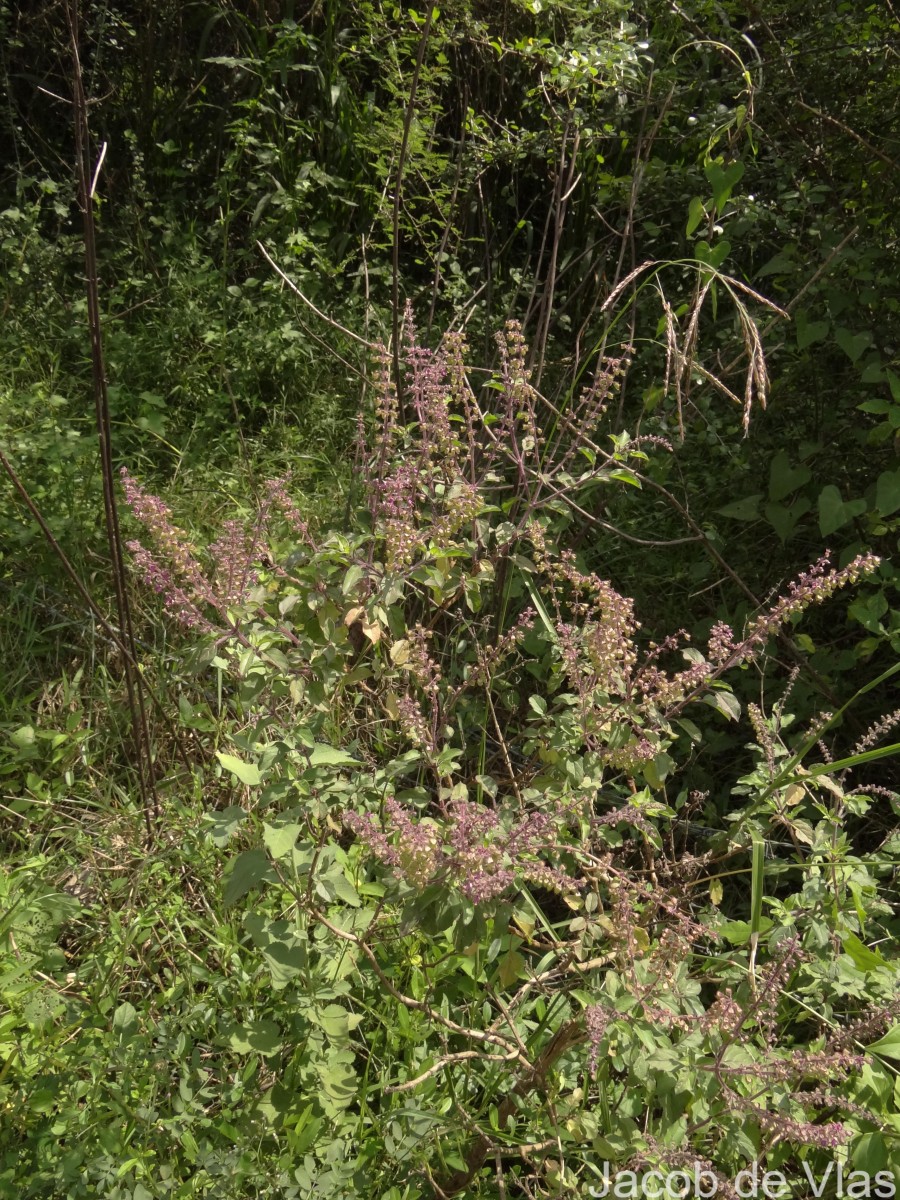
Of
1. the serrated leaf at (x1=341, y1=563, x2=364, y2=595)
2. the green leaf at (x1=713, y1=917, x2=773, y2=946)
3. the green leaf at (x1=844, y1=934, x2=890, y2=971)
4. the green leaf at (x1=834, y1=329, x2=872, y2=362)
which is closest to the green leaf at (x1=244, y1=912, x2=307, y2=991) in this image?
the serrated leaf at (x1=341, y1=563, x2=364, y2=595)

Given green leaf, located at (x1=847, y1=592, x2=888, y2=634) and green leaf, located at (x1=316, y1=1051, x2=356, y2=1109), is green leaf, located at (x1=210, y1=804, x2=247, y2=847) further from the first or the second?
green leaf, located at (x1=847, y1=592, x2=888, y2=634)

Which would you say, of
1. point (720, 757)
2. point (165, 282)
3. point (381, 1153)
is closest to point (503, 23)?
point (165, 282)

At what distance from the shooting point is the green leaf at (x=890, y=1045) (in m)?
1.30

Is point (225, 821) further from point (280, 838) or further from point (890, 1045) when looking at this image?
point (890, 1045)

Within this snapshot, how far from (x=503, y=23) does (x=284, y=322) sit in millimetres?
1247

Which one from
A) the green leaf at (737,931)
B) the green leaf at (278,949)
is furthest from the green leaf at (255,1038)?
the green leaf at (737,931)

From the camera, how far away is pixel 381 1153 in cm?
161

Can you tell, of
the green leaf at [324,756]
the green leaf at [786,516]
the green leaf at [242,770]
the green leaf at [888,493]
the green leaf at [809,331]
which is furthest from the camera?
the green leaf at [786,516]

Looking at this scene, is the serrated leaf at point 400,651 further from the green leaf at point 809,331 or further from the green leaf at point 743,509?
the green leaf at point 809,331

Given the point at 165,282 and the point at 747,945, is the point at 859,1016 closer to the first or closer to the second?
the point at 747,945

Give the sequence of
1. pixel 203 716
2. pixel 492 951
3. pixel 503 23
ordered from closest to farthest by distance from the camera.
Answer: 1. pixel 492 951
2. pixel 203 716
3. pixel 503 23

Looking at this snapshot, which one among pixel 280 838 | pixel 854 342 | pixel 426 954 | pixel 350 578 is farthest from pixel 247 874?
pixel 854 342

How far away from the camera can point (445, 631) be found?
2.55 metres

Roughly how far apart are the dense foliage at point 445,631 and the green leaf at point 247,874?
37mm
